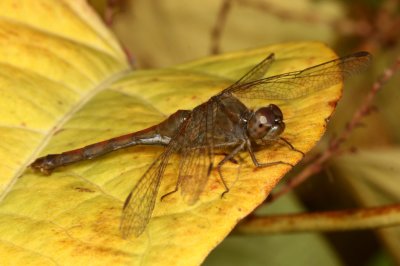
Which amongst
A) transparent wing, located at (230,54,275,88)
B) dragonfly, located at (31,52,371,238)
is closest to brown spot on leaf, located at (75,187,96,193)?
dragonfly, located at (31,52,371,238)

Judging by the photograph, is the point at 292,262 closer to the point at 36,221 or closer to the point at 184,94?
the point at 184,94

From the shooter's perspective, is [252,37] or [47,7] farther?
[252,37]

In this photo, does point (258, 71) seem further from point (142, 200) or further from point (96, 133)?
point (142, 200)

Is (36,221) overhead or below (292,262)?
below

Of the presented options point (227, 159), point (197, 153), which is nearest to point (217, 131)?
point (197, 153)

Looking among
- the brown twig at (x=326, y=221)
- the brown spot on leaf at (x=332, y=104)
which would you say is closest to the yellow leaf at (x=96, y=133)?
the brown spot on leaf at (x=332, y=104)

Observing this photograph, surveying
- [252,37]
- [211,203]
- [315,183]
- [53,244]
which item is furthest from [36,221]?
[252,37]
